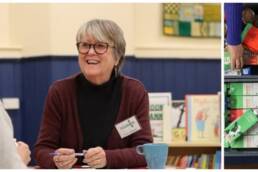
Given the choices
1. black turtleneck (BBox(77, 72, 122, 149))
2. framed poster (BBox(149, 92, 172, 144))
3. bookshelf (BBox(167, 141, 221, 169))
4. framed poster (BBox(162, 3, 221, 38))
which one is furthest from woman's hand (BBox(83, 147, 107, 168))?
framed poster (BBox(162, 3, 221, 38))

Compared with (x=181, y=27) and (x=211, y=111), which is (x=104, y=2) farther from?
(x=211, y=111)

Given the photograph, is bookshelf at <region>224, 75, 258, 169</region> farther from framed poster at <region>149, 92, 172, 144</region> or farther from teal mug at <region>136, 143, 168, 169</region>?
framed poster at <region>149, 92, 172, 144</region>

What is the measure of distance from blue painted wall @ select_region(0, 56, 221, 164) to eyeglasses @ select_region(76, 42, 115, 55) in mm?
2110

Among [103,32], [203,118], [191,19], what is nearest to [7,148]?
[103,32]

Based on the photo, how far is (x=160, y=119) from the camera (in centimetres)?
377

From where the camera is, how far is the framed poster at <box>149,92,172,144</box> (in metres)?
3.75

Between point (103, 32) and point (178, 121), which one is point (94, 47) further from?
point (178, 121)

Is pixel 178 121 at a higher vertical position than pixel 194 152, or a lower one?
higher

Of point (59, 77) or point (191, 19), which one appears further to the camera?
point (191, 19)

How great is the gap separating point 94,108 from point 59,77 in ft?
7.03

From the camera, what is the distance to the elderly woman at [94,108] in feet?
6.39

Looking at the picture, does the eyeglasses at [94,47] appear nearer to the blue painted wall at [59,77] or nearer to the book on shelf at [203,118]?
the book on shelf at [203,118]

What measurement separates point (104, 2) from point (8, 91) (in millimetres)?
1049

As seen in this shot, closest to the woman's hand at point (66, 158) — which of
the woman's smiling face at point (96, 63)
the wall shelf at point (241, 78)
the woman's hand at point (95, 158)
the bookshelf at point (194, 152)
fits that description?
the woman's hand at point (95, 158)
